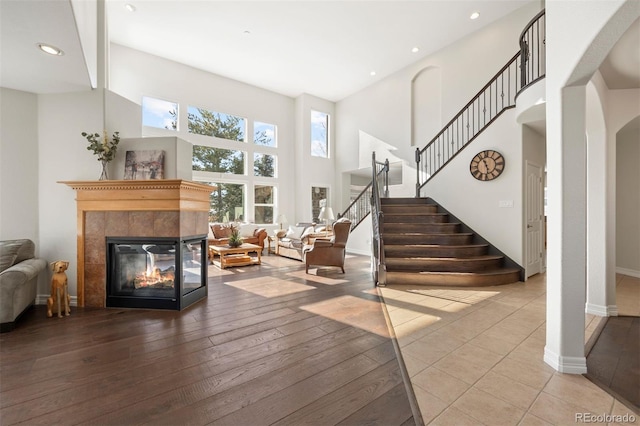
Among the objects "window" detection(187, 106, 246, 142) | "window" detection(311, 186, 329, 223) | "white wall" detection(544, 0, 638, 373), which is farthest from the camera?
"window" detection(311, 186, 329, 223)

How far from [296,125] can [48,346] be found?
894 centimetres

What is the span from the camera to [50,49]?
2.69 meters

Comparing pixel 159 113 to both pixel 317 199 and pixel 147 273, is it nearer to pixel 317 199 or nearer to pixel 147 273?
pixel 317 199

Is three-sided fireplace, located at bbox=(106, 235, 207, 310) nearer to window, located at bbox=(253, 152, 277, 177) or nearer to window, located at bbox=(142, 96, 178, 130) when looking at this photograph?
window, located at bbox=(142, 96, 178, 130)

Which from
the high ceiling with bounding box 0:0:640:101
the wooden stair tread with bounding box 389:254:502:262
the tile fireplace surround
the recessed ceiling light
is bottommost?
the wooden stair tread with bounding box 389:254:502:262

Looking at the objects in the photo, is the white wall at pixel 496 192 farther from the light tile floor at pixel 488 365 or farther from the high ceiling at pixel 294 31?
the high ceiling at pixel 294 31

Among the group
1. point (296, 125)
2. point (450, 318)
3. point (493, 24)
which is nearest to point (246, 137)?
point (296, 125)

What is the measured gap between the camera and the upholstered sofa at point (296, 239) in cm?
698

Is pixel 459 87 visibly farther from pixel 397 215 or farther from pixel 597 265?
pixel 597 265

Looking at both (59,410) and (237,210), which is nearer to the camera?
(59,410)

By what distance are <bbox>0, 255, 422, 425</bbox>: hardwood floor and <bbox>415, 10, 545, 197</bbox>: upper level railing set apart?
4.85 meters

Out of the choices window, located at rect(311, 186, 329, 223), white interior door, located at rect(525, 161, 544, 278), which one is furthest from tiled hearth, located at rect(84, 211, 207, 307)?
window, located at rect(311, 186, 329, 223)

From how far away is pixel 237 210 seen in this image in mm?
8961

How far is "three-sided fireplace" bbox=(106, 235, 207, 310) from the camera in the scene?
3461 mm
